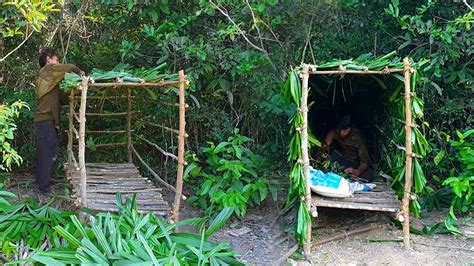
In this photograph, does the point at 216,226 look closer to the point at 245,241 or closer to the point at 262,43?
the point at 245,241

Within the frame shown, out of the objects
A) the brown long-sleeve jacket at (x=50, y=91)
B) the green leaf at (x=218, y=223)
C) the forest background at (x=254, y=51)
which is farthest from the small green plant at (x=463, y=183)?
the brown long-sleeve jacket at (x=50, y=91)

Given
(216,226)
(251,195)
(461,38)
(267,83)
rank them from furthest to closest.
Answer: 1. (267,83)
2. (251,195)
3. (461,38)
4. (216,226)

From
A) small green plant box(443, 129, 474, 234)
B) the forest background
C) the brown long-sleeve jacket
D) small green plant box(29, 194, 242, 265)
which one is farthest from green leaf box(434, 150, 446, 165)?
the brown long-sleeve jacket

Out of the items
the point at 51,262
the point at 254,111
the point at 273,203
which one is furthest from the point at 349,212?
the point at 51,262

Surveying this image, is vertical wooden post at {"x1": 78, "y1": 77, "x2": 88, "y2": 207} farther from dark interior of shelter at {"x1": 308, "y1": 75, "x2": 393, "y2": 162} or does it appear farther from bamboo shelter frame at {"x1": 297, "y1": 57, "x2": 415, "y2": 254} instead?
dark interior of shelter at {"x1": 308, "y1": 75, "x2": 393, "y2": 162}

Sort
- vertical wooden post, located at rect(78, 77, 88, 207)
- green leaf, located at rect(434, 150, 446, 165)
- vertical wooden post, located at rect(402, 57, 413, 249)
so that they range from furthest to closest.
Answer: green leaf, located at rect(434, 150, 446, 165) → vertical wooden post, located at rect(402, 57, 413, 249) → vertical wooden post, located at rect(78, 77, 88, 207)

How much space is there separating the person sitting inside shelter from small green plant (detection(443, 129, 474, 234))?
928 millimetres

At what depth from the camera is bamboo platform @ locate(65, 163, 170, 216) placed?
4.83 m

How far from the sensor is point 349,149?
620 centimetres

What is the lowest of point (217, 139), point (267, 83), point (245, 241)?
point (245, 241)

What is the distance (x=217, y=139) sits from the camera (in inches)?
253

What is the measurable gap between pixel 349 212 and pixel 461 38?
Result: 7.05ft

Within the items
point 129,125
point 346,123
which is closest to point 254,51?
point 346,123

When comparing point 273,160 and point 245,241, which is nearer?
point 245,241
